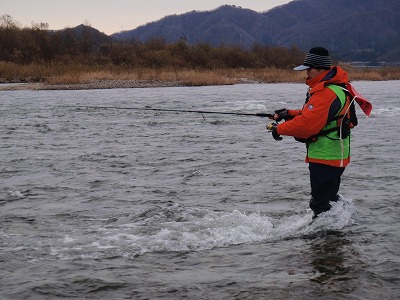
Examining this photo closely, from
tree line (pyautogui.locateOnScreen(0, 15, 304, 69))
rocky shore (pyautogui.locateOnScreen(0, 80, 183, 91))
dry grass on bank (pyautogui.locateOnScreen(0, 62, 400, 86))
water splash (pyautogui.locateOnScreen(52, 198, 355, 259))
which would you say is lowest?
water splash (pyautogui.locateOnScreen(52, 198, 355, 259))

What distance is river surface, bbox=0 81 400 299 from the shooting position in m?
5.11

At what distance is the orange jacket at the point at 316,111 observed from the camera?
5945mm

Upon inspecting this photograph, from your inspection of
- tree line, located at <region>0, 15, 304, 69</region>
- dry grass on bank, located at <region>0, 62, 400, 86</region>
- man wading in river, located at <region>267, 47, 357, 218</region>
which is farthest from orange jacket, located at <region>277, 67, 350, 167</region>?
tree line, located at <region>0, 15, 304, 69</region>

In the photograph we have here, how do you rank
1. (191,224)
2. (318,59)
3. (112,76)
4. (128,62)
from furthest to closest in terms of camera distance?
(128,62) → (112,76) → (191,224) → (318,59)

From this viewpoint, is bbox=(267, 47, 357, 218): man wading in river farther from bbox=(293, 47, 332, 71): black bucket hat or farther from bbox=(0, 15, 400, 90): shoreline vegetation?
bbox=(0, 15, 400, 90): shoreline vegetation

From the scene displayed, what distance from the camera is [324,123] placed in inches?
236

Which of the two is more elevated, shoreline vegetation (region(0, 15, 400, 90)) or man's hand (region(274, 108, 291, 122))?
shoreline vegetation (region(0, 15, 400, 90))

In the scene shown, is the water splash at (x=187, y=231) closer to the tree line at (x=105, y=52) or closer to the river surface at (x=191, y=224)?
the river surface at (x=191, y=224)

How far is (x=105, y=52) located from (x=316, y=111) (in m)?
59.6

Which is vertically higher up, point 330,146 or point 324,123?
point 324,123

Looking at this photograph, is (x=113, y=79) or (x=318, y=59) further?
(x=113, y=79)

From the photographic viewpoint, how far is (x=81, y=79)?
145 ft

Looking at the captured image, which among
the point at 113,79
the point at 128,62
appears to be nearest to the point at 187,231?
the point at 113,79

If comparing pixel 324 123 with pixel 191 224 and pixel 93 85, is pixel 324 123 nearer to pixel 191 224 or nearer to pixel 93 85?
pixel 191 224
